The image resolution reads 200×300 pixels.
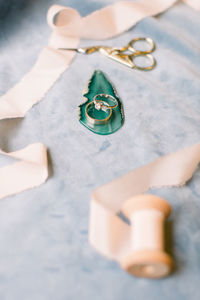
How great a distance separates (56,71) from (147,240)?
0.45 metres

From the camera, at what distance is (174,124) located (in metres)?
0.71

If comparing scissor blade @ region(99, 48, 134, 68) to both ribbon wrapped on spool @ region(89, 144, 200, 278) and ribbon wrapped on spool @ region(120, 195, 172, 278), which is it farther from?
ribbon wrapped on spool @ region(120, 195, 172, 278)

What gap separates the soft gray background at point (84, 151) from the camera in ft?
1.73

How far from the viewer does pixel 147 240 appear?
1.60 feet

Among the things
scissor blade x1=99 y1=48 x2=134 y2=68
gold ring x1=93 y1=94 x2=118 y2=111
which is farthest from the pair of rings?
scissor blade x1=99 y1=48 x2=134 y2=68

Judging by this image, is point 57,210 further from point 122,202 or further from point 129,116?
point 129,116

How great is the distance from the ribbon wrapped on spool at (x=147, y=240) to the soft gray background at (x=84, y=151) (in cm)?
4

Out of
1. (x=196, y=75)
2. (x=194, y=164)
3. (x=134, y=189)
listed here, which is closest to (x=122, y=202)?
(x=134, y=189)

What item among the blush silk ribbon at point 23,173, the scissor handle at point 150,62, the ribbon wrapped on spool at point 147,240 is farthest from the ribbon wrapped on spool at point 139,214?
the scissor handle at point 150,62

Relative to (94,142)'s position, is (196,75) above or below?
above

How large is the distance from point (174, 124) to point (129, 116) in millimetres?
89

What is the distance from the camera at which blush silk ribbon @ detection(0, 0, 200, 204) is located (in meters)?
0.63

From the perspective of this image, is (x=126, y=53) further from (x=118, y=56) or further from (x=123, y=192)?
(x=123, y=192)

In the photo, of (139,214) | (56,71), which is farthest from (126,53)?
(139,214)
